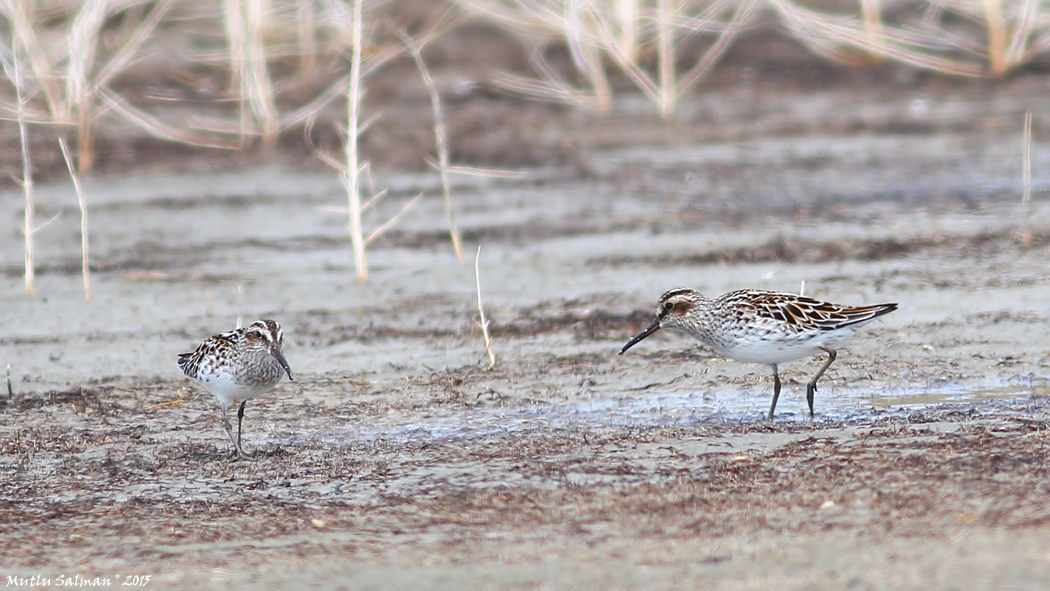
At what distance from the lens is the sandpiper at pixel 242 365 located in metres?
8.20

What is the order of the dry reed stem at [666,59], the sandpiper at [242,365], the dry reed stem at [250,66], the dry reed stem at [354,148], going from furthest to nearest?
the dry reed stem at [666,59], the dry reed stem at [250,66], the dry reed stem at [354,148], the sandpiper at [242,365]

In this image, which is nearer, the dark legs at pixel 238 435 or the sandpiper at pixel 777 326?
the dark legs at pixel 238 435

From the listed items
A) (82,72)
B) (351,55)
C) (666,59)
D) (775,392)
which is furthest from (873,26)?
(775,392)

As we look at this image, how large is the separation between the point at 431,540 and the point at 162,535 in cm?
125

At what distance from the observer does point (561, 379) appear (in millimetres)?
9625

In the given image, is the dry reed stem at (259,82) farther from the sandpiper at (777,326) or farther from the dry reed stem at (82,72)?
the sandpiper at (777,326)

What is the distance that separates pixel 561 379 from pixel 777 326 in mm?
1750

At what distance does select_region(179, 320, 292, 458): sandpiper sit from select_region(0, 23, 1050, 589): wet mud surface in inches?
12.5

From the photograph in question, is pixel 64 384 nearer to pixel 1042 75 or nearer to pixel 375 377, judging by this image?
pixel 375 377

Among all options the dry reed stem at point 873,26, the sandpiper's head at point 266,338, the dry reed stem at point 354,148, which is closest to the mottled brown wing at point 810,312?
the sandpiper's head at point 266,338

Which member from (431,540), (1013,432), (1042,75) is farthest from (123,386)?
(1042,75)

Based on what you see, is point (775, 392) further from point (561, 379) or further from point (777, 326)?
point (561, 379)

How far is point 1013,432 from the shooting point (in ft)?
24.8

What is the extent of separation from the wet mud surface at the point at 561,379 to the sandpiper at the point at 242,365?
12.5 inches
